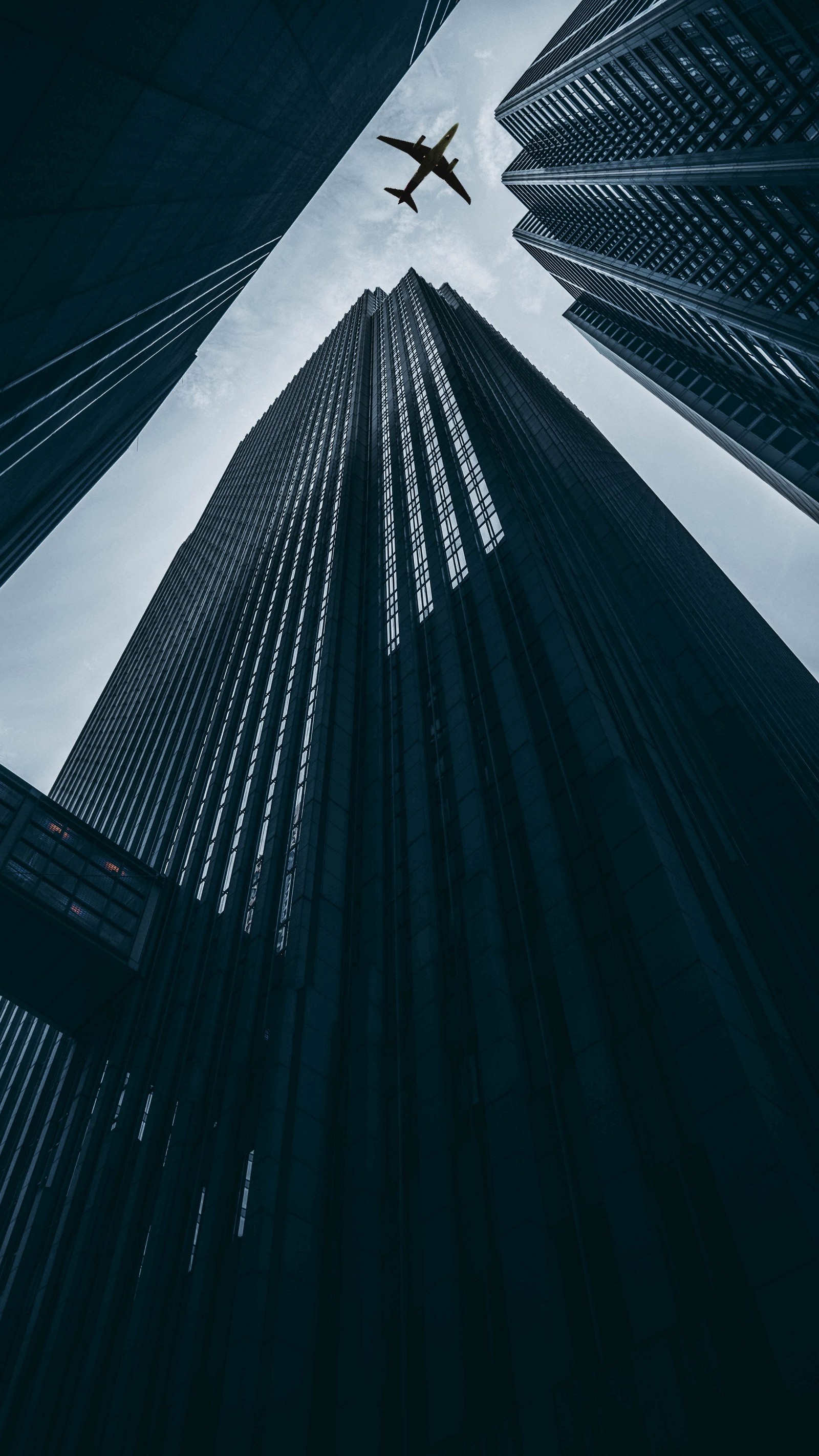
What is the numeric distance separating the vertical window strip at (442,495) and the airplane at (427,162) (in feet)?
78.4

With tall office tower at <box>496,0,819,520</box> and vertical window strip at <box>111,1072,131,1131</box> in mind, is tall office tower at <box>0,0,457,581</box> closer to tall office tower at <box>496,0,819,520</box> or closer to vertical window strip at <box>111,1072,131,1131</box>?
vertical window strip at <box>111,1072,131,1131</box>

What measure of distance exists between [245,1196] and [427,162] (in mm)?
102274

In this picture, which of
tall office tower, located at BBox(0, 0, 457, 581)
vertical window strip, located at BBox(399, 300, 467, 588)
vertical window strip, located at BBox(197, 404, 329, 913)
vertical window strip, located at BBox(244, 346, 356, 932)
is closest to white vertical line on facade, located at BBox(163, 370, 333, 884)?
vertical window strip, located at BBox(197, 404, 329, 913)

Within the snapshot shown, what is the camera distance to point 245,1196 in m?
27.4

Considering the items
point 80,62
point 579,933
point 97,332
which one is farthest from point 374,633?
point 80,62

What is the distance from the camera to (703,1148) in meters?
18.9

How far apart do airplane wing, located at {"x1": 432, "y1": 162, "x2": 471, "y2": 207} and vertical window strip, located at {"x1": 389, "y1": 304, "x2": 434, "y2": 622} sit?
76.0 ft

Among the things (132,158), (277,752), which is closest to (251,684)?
(277,752)

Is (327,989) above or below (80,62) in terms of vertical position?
above

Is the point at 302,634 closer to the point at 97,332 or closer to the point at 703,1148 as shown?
the point at 97,332

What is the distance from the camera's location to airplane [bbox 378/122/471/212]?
9106 centimetres

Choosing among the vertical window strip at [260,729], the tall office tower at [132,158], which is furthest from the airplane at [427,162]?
the tall office tower at [132,158]

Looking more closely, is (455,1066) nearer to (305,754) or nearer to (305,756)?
(305,756)

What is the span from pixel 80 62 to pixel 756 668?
70214 mm
